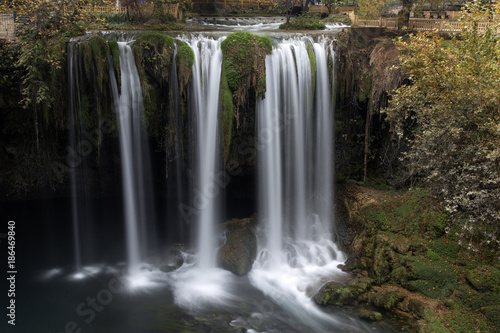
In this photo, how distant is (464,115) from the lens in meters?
10.4

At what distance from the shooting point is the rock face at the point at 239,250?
14.0 m

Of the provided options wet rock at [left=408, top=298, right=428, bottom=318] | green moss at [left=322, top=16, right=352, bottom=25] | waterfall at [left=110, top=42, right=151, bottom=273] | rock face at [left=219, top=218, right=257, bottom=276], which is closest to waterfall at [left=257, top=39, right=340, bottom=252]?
rock face at [left=219, top=218, right=257, bottom=276]

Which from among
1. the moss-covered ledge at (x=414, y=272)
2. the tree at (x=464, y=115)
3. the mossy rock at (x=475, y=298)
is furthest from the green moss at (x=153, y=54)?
the mossy rock at (x=475, y=298)

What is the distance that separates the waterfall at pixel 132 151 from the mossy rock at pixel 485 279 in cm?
1070

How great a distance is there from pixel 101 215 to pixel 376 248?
1081cm

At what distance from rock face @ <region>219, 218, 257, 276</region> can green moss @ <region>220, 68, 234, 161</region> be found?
3502mm

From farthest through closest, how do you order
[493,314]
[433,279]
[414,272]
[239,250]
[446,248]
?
1. [239,250]
2. [446,248]
3. [414,272]
4. [433,279]
5. [493,314]

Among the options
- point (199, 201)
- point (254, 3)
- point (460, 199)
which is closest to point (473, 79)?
point (460, 199)

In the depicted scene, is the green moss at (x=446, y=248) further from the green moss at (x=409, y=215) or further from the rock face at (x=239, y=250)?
the rock face at (x=239, y=250)

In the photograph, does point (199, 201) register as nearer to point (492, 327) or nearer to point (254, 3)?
point (492, 327)

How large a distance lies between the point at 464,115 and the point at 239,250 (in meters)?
8.45

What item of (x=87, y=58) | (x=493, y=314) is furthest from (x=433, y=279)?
(x=87, y=58)

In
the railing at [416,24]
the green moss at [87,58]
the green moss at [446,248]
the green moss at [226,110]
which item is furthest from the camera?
the railing at [416,24]

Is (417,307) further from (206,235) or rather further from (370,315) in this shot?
(206,235)
